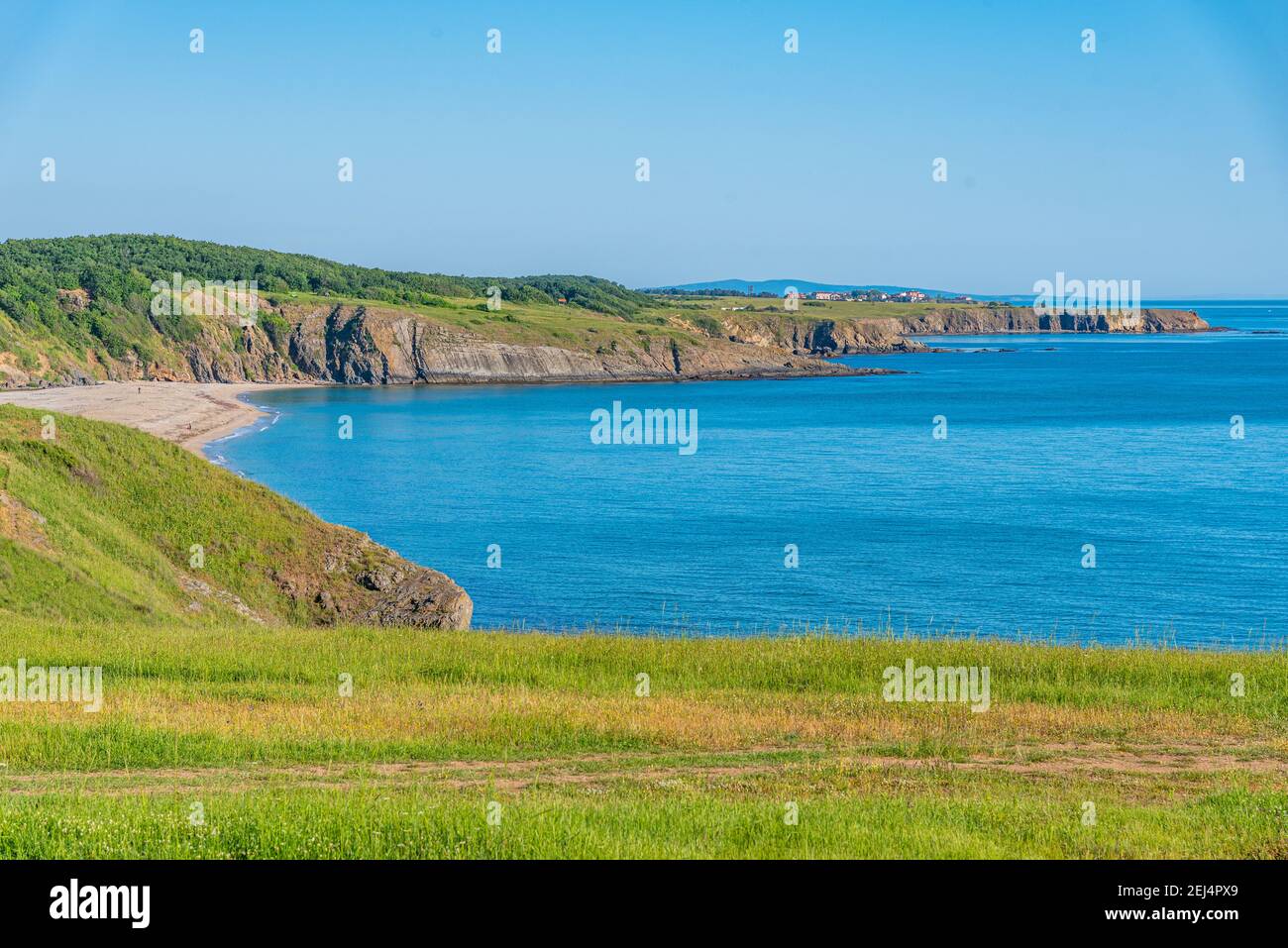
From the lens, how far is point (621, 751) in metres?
15.5

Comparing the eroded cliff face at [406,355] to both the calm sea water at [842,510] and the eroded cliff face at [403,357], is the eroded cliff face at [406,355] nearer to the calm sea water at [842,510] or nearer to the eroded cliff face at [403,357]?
the eroded cliff face at [403,357]

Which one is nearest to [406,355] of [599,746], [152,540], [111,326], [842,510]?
[111,326]

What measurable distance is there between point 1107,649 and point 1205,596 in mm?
26800

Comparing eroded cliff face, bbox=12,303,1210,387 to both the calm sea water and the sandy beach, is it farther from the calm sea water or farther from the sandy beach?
the calm sea water

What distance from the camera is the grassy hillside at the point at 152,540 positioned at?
28812mm

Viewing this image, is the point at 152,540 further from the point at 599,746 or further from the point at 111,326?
the point at 111,326

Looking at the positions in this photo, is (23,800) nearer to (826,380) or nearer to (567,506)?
(567,506)

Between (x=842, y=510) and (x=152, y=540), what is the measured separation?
140ft

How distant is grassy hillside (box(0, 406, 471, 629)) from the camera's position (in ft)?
94.5

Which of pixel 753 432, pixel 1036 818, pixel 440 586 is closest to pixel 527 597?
pixel 440 586

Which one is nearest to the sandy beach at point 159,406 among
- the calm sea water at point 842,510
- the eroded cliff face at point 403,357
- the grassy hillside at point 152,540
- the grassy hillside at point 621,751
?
the calm sea water at point 842,510

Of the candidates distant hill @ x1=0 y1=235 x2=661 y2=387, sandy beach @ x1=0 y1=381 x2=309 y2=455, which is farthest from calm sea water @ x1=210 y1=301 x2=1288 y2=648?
distant hill @ x1=0 y1=235 x2=661 y2=387

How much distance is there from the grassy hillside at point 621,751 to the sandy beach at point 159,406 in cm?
7212

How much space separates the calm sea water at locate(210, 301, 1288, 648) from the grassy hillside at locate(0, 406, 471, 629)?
7.79 metres
